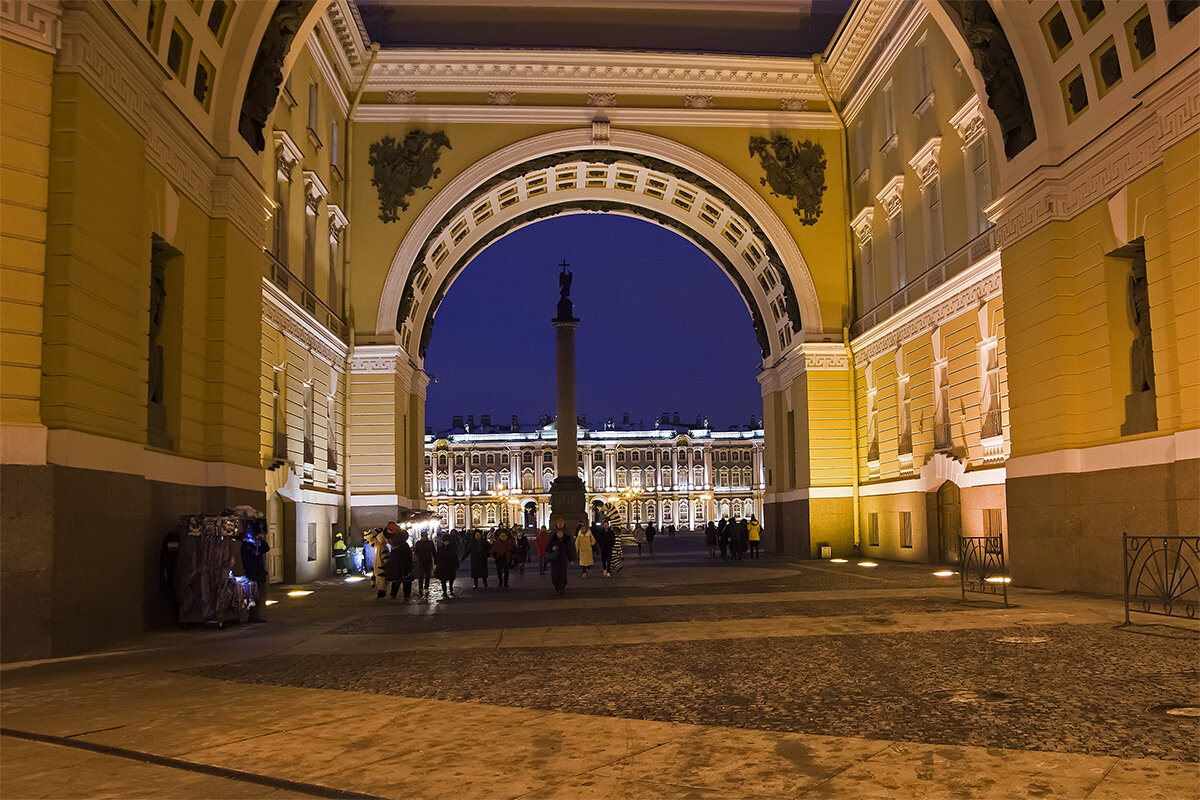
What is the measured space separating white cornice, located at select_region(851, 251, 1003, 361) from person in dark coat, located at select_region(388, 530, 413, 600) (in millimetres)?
14253

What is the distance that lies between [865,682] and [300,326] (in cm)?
2106

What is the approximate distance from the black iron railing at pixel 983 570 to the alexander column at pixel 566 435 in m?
16.3

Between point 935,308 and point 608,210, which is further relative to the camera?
point 608,210

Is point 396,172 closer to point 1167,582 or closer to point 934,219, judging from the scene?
point 934,219

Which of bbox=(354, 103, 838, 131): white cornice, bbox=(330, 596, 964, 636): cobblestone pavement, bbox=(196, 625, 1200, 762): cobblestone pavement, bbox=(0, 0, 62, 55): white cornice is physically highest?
bbox=(354, 103, 838, 131): white cornice

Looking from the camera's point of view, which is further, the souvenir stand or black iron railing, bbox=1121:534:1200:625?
the souvenir stand

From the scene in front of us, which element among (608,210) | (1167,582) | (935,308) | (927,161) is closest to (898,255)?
(927,161)

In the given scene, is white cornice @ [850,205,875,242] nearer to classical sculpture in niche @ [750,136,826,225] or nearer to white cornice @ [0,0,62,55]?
classical sculpture in niche @ [750,136,826,225]

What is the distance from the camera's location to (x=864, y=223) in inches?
1303

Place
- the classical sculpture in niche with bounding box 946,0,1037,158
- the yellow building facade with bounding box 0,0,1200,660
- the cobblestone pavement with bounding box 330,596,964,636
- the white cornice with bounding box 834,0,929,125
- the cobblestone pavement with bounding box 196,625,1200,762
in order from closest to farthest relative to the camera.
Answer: the cobblestone pavement with bounding box 196,625,1200,762
the yellow building facade with bounding box 0,0,1200,660
the cobblestone pavement with bounding box 330,596,964,636
the classical sculpture in niche with bounding box 946,0,1037,158
the white cornice with bounding box 834,0,929,125

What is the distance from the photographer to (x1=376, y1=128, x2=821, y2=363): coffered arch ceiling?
3316cm

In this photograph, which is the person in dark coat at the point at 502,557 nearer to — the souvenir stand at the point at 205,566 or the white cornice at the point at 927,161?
the souvenir stand at the point at 205,566

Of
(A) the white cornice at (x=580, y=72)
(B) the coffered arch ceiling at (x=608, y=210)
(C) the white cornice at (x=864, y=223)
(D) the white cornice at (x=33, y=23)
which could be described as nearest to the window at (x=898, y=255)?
(C) the white cornice at (x=864, y=223)

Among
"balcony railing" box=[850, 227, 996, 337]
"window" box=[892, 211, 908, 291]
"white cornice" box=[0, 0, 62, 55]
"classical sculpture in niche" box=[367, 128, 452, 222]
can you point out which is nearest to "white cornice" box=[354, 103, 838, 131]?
"classical sculpture in niche" box=[367, 128, 452, 222]
